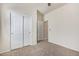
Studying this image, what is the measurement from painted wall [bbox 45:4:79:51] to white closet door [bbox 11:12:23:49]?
4.74 ft

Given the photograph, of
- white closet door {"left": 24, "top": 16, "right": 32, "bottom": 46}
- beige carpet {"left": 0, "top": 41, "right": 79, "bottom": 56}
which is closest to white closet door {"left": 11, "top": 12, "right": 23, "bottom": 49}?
white closet door {"left": 24, "top": 16, "right": 32, "bottom": 46}

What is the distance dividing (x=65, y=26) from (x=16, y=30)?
2.07 meters

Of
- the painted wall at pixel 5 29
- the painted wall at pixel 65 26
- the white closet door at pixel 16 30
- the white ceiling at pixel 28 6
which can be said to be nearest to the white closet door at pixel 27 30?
the white closet door at pixel 16 30

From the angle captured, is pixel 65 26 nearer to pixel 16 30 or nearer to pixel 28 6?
pixel 28 6

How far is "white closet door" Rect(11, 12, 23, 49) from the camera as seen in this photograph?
9.93 feet

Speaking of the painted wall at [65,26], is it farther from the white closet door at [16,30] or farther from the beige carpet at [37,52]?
the white closet door at [16,30]

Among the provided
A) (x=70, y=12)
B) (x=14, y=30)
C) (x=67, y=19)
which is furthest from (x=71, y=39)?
(x=14, y=30)

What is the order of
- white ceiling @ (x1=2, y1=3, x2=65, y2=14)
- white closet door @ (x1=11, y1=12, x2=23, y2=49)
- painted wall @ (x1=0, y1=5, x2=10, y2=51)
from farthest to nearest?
white closet door @ (x1=11, y1=12, x2=23, y2=49) → painted wall @ (x1=0, y1=5, x2=10, y2=51) → white ceiling @ (x1=2, y1=3, x2=65, y2=14)

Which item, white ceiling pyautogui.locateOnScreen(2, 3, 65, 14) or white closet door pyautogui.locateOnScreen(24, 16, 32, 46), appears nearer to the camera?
white ceiling pyautogui.locateOnScreen(2, 3, 65, 14)

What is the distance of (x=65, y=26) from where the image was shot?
372 centimetres

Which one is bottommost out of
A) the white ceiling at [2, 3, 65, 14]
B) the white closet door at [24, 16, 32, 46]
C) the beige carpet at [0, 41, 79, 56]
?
the beige carpet at [0, 41, 79, 56]

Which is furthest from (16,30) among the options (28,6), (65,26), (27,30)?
(65,26)

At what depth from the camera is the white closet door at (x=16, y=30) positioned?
9.93ft

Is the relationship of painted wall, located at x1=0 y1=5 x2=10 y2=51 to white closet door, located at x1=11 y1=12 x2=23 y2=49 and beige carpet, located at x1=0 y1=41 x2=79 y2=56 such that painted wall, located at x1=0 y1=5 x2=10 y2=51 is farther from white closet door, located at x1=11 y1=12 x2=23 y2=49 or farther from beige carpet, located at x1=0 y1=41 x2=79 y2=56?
beige carpet, located at x1=0 y1=41 x2=79 y2=56
